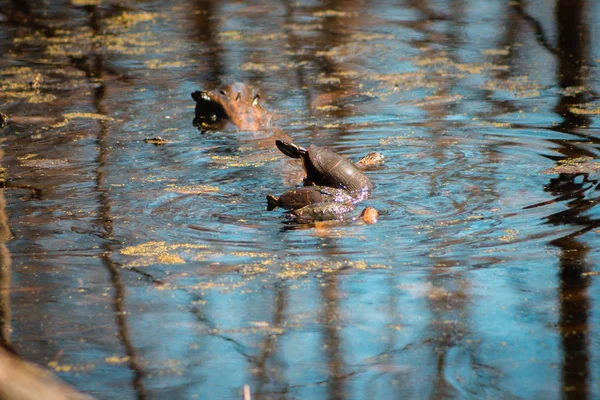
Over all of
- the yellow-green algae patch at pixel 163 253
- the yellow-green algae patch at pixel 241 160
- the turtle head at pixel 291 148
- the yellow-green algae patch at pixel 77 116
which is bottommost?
the yellow-green algae patch at pixel 241 160

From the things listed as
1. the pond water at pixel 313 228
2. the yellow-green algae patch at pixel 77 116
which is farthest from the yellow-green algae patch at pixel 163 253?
the yellow-green algae patch at pixel 77 116

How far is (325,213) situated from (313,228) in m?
0.20

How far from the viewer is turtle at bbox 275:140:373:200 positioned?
5.88 meters

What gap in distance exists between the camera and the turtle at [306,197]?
5.59 m

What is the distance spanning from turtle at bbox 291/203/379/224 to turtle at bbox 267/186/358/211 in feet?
0.38

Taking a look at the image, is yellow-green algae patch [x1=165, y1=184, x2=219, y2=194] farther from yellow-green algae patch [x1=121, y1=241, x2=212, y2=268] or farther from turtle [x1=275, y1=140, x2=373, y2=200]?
yellow-green algae patch [x1=121, y1=241, x2=212, y2=268]

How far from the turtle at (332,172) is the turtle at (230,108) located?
2.00 meters

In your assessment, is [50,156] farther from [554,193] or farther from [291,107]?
[554,193]

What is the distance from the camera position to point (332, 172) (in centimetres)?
589

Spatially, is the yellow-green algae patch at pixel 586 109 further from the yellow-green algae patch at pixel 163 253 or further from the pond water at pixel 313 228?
the yellow-green algae patch at pixel 163 253

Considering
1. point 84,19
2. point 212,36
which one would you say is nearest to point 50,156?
point 212,36

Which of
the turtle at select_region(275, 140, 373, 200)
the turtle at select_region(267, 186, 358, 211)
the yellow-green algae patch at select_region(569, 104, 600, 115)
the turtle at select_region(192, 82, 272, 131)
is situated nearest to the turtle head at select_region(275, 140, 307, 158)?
the turtle at select_region(275, 140, 373, 200)

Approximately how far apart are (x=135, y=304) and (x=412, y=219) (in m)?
1.78

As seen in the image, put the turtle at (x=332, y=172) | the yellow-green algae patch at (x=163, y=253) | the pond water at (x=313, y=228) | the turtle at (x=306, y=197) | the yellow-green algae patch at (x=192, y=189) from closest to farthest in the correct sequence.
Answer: the pond water at (x=313, y=228) < the yellow-green algae patch at (x=163, y=253) < the turtle at (x=306, y=197) < the turtle at (x=332, y=172) < the yellow-green algae patch at (x=192, y=189)
